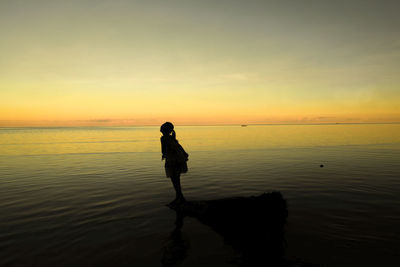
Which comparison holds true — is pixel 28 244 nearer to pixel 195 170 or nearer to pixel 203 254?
pixel 203 254

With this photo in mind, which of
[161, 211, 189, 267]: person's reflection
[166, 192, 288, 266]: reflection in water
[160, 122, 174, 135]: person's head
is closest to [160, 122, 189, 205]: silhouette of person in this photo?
[160, 122, 174, 135]: person's head

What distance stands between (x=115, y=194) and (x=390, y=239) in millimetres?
12214

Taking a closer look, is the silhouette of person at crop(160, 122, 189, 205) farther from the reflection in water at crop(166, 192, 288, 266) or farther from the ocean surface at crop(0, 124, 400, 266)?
the ocean surface at crop(0, 124, 400, 266)

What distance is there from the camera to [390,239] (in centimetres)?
676

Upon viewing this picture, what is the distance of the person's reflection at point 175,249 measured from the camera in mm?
5879

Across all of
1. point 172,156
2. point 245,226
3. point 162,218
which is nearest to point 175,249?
point 162,218

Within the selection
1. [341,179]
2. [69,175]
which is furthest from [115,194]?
[341,179]

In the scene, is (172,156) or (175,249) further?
(172,156)

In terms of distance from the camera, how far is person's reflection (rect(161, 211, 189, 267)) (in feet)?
19.3

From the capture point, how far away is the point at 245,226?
297 inches

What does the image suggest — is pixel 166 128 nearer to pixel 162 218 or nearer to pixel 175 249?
pixel 162 218

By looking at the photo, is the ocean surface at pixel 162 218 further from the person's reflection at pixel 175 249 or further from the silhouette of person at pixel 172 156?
the silhouette of person at pixel 172 156

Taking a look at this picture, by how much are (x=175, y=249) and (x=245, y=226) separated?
256cm

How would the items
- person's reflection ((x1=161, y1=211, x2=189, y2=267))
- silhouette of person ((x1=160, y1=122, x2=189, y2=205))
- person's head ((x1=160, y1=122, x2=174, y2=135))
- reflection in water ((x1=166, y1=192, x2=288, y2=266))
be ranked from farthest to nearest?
silhouette of person ((x1=160, y1=122, x2=189, y2=205)) < person's head ((x1=160, y1=122, x2=174, y2=135)) < reflection in water ((x1=166, y1=192, x2=288, y2=266)) < person's reflection ((x1=161, y1=211, x2=189, y2=267))
